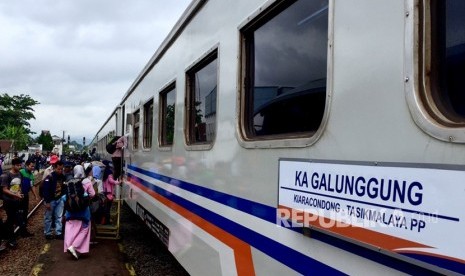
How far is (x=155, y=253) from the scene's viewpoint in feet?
23.2

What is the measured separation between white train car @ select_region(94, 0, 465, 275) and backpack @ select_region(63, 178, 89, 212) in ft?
11.2

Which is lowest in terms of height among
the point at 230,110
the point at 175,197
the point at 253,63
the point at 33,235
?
the point at 33,235

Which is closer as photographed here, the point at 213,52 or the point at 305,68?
the point at 305,68

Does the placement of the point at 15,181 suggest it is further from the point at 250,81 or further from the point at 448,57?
the point at 448,57

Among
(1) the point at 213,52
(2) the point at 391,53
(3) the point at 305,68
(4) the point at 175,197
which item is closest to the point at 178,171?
(4) the point at 175,197

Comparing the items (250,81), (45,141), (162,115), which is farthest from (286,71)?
(45,141)

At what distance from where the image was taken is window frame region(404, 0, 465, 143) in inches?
57.0

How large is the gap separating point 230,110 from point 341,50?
1.20 meters

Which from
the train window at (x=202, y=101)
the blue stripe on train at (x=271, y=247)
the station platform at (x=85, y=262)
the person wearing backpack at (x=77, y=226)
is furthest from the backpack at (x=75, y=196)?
the blue stripe on train at (x=271, y=247)

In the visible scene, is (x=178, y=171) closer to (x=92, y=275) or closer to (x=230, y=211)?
(x=230, y=211)

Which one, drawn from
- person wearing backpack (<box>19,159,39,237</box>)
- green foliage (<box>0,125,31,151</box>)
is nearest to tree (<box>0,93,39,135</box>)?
green foliage (<box>0,125,31,151</box>)

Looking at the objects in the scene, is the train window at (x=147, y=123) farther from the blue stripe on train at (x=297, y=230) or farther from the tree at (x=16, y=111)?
the tree at (x=16, y=111)

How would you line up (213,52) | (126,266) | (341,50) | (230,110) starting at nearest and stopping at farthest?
(341,50) < (230,110) < (213,52) < (126,266)

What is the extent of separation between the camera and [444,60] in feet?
4.78
